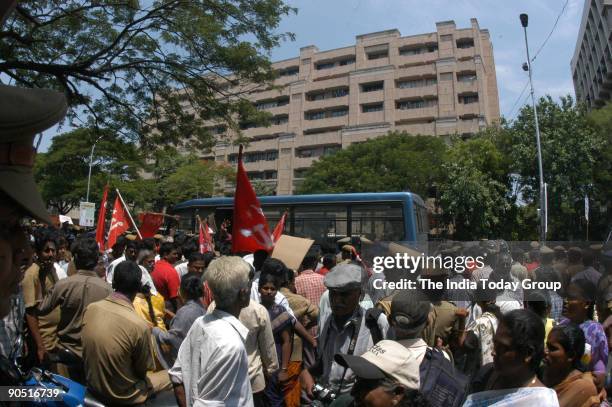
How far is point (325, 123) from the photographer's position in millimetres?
55625

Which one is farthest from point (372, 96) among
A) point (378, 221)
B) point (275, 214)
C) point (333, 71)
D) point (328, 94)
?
point (378, 221)

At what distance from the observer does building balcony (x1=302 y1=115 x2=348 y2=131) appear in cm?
5471

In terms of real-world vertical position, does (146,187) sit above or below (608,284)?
above

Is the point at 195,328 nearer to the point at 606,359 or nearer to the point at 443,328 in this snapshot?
the point at 443,328

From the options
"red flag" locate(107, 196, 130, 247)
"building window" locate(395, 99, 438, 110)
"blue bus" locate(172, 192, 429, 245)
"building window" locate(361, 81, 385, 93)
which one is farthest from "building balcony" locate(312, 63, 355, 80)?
"red flag" locate(107, 196, 130, 247)

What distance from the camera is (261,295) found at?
4.01 m

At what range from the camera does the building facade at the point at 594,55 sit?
1618 inches

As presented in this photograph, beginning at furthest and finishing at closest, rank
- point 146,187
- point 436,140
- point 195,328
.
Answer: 1. point 146,187
2. point 436,140
3. point 195,328

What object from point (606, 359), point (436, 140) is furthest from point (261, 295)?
point (436, 140)

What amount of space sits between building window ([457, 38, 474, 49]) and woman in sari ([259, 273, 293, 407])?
176 feet

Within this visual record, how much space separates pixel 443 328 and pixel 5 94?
355 cm

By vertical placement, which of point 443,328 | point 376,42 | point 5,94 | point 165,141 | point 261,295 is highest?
point 376,42

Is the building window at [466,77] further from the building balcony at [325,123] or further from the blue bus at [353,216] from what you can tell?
the blue bus at [353,216]

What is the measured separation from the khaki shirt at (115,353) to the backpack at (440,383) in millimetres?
1796
